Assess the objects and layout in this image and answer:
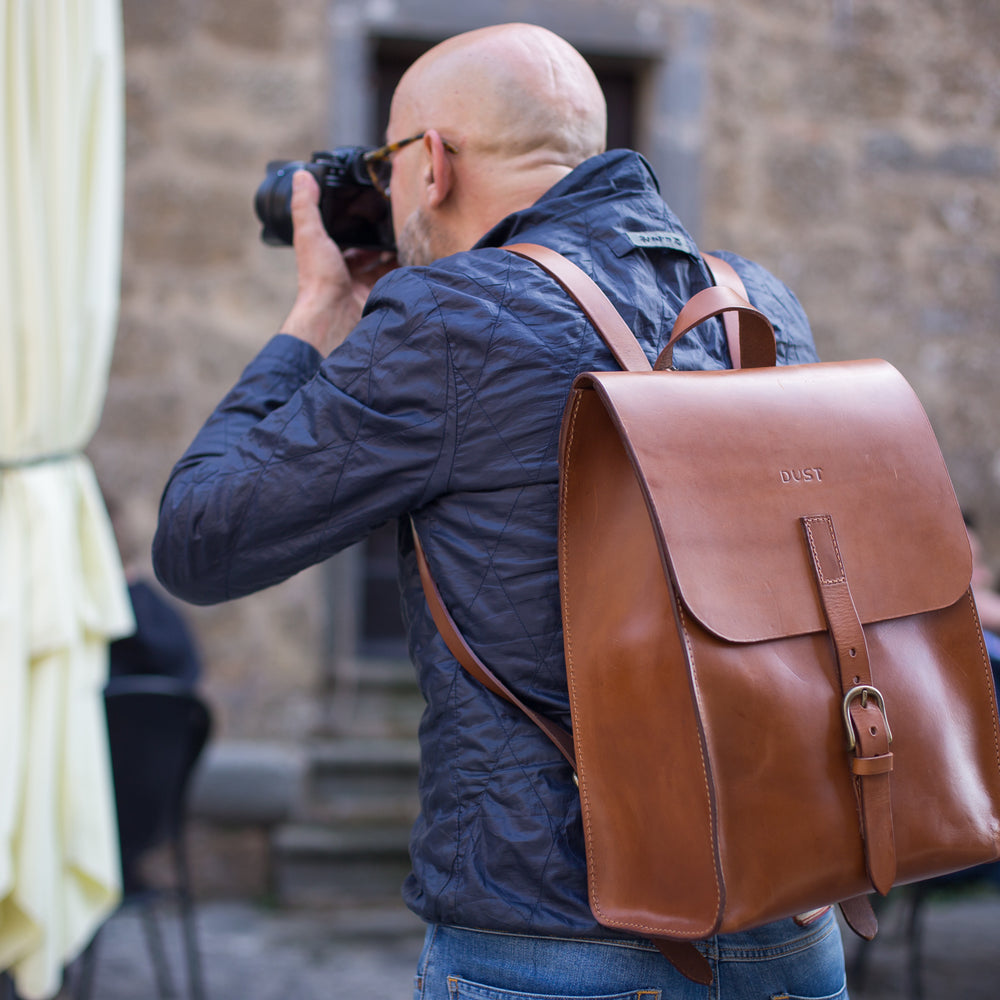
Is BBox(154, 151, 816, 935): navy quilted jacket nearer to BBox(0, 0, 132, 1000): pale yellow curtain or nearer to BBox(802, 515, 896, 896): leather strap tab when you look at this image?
BBox(802, 515, 896, 896): leather strap tab

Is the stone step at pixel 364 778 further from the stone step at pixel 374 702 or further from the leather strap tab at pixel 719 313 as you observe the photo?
the leather strap tab at pixel 719 313

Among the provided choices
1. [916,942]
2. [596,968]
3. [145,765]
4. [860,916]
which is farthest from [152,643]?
[860,916]

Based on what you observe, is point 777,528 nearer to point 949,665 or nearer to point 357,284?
point 949,665

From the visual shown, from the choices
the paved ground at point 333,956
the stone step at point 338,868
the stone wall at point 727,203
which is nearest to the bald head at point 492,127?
the paved ground at point 333,956

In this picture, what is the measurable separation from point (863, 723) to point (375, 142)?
3976 mm

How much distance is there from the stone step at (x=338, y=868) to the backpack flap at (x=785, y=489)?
10.8 ft

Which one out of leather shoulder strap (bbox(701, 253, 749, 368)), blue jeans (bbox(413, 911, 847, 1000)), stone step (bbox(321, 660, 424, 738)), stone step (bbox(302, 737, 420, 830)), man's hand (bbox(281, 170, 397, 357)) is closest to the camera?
blue jeans (bbox(413, 911, 847, 1000))

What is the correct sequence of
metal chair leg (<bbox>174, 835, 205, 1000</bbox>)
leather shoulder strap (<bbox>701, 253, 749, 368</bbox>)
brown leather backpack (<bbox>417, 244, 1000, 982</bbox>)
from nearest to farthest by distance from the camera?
brown leather backpack (<bbox>417, 244, 1000, 982</bbox>)
leather shoulder strap (<bbox>701, 253, 749, 368</bbox>)
metal chair leg (<bbox>174, 835, 205, 1000</bbox>)

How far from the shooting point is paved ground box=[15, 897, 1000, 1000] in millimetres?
3375

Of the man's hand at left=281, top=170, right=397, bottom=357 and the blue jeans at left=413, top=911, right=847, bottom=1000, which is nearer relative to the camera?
the blue jeans at left=413, top=911, right=847, bottom=1000

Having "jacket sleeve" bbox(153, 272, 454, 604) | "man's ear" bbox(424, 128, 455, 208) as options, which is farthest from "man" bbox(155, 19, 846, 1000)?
"man's ear" bbox(424, 128, 455, 208)

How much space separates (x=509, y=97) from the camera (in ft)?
3.79

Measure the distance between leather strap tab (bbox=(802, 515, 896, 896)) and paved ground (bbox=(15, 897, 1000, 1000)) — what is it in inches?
109

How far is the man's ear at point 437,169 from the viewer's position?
1.16m
